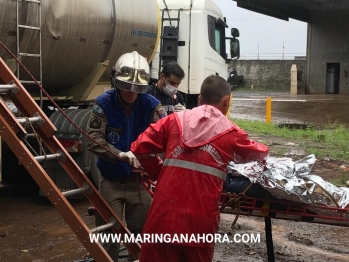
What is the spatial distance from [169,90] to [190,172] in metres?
2.77

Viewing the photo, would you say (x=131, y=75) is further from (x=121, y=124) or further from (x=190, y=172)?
(x=190, y=172)

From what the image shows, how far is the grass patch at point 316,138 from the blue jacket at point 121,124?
7.30 m

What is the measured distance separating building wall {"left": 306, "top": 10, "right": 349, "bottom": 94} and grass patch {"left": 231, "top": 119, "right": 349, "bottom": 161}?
66.7 ft

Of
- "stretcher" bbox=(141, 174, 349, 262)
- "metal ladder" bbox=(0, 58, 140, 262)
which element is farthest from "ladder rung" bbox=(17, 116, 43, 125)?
"stretcher" bbox=(141, 174, 349, 262)

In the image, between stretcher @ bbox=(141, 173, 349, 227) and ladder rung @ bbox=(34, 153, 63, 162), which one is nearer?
ladder rung @ bbox=(34, 153, 63, 162)

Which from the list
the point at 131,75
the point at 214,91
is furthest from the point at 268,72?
the point at 214,91

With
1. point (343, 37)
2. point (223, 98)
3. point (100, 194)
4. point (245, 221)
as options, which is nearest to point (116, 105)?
point (100, 194)

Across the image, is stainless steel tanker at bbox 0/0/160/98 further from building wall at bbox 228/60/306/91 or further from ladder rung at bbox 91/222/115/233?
building wall at bbox 228/60/306/91

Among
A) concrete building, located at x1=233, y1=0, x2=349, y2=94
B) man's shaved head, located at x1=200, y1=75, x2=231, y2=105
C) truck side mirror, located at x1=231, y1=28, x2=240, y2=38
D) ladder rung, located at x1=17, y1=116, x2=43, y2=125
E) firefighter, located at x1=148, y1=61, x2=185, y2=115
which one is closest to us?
man's shaved head, located at x1=200, y1=75, x2=231, y2=105

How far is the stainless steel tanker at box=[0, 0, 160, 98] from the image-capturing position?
6.29 meters

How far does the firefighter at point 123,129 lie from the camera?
12.8 feet

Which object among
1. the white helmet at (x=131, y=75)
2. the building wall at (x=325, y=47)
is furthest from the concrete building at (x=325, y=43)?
the white helmet at (x=131, y=75)

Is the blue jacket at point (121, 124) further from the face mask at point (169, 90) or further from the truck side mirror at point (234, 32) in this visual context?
the truck side mirror at point (234, 32)

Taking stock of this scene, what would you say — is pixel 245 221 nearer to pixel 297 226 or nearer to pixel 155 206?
pixel 297 226
